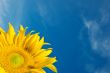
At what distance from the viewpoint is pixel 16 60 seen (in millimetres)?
2289

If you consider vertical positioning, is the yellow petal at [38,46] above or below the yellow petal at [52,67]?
above

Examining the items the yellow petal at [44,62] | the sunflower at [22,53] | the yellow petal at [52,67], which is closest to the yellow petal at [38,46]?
the sunflower at [22,53]

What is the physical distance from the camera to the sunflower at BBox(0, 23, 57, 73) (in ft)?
7.22

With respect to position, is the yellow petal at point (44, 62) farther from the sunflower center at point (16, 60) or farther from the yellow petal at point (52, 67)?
the sunflower center at point (16, 60)

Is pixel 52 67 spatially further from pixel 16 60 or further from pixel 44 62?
pixel 16 60

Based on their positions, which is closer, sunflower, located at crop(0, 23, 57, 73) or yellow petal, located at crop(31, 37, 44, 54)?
sunflower, located at crop(0, 23, 57, 73)

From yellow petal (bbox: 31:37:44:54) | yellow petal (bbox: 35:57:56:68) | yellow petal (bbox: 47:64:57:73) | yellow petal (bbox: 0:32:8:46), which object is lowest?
yellow petal (bbox: 47:64:57:73)

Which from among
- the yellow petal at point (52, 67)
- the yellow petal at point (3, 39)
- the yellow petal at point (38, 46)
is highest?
the yellow petal at point (38, 46)

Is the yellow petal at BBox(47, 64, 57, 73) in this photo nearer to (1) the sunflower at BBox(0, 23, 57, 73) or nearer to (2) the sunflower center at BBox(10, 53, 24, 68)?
(1) the sunflower at BBox(0, 23, 57, 73)

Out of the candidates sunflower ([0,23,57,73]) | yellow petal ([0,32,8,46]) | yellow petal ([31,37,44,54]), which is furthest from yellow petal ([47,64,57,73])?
yellow petal ([0,32,8,46])

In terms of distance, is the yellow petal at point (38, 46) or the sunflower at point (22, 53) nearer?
the sunflower at point (22, 53)

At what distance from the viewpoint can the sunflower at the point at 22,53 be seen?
2.20 meters

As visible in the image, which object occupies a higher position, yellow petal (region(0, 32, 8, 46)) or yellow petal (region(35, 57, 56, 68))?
yellow petal (region(0, 32, 8, 46))

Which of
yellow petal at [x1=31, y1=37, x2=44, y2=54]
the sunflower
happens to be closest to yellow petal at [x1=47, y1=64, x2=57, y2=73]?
the sunflower
